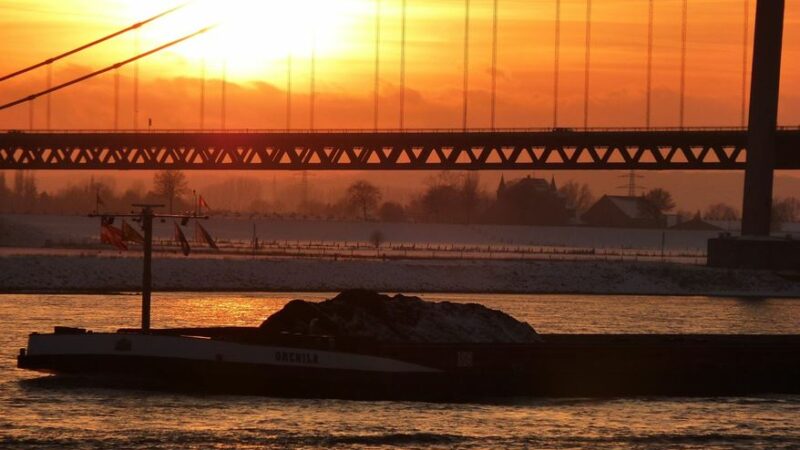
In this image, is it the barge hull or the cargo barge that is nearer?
the cargo barge

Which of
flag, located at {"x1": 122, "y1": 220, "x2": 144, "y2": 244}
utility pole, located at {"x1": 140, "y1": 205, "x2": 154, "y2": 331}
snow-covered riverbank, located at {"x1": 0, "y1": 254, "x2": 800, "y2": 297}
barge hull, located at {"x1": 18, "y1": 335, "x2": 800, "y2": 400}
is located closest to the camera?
barge hull, located at {"x1": 18, "y1": 335, "x2": 800, "y2": 400}

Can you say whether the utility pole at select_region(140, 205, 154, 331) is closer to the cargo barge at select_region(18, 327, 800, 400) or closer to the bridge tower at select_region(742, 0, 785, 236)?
the cargo barge at select_region(18, 327, 800, 400)

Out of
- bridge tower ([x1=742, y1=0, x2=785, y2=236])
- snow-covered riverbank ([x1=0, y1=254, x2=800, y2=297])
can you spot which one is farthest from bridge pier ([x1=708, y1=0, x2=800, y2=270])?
snow-covered riverbank ([x1=0, y1=254, x2=800, y2=297])

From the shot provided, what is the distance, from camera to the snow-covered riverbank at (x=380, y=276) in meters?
93.1

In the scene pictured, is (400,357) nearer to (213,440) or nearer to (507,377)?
(507,377)

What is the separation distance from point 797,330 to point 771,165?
44.5 metres

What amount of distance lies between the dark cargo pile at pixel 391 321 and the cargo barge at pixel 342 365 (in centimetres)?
150

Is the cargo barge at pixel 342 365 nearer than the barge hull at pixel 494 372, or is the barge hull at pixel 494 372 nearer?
the cargo barge at pixel 342 365

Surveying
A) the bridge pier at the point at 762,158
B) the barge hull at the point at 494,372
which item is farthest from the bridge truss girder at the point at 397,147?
the barge hull at the point at 494,372

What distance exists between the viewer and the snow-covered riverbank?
3666 inches

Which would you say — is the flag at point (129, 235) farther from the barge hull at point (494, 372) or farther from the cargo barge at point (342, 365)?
the barge hull at point (494, 372)

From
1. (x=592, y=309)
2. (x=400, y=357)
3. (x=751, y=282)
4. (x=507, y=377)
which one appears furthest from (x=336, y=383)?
(x=751, y=282)

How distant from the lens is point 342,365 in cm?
4038

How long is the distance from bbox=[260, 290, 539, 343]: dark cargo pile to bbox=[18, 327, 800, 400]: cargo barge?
1498 mm
